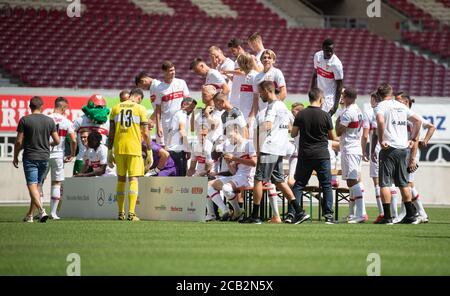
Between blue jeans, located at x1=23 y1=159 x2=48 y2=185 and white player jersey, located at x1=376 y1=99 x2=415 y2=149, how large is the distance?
5208 millimetres

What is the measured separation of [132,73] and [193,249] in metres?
23.8

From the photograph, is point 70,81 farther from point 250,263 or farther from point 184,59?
Result: point 250,263

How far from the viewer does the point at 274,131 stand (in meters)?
15.6

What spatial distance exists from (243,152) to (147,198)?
1.99 meters

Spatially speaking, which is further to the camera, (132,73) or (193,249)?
(132,73)

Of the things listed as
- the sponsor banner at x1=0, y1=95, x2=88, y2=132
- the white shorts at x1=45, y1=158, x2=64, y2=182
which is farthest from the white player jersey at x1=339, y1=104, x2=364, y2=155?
the sponsor banner at x1=0, y1=95, x2=88, y2=132

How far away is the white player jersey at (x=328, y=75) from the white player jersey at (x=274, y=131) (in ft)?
6.14

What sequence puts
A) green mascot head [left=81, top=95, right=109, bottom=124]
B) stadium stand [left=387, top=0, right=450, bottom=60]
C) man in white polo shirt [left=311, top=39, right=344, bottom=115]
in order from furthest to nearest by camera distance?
stadium stand [left=387, top=0, right=450, bottom=60], green mascot head [left=81, top=95, right=109, bottom=124], man in white polo shirt [left=311, top=39, right=344, bottom=115]

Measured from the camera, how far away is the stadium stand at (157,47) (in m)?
33.8

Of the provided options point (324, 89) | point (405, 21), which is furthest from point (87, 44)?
point (324, 89)

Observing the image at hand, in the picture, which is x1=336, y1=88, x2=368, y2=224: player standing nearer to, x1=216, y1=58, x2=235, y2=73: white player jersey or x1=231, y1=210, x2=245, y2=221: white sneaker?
x1=231, y1=210, x2=245, y2=221: white sneaker

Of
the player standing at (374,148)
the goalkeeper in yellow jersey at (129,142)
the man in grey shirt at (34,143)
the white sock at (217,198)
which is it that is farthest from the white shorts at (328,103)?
the man in grey shirt at (34,143)

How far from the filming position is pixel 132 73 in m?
34.2

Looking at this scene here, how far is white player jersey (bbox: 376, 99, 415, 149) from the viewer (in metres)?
16.3
